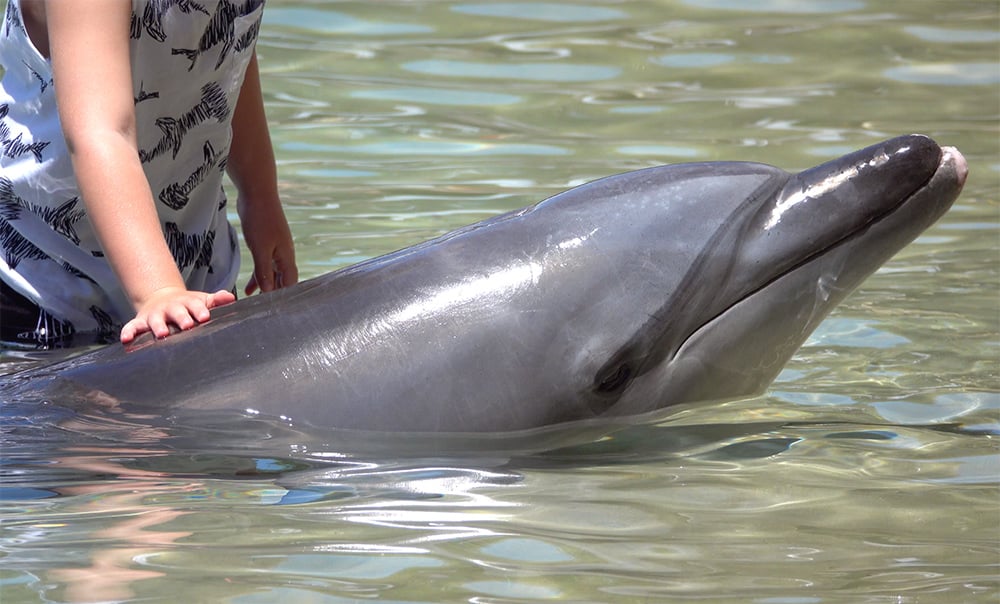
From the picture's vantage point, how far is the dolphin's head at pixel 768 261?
4.11 m

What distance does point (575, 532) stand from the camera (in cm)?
329

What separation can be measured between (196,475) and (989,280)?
3.89 meters

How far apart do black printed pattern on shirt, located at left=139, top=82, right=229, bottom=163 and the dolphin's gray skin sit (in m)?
0.96

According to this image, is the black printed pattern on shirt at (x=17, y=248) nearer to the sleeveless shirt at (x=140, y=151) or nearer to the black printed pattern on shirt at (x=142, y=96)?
the sleeveless shirt at (x=140, y=151)

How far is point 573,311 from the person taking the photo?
4.07 metres

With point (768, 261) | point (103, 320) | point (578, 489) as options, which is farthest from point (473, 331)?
point (103, 320)

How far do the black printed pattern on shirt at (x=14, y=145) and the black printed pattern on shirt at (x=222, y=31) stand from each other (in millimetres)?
544

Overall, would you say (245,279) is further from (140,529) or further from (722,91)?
(722,91)

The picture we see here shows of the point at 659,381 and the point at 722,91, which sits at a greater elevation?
the point at 722,91

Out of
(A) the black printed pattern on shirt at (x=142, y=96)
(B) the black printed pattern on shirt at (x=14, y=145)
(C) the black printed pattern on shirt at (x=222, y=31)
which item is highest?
(C) the black printed pattern on shirt at (x=222, y=31)

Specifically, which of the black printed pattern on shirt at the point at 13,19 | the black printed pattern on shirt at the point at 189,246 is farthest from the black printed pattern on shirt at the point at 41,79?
the black printed pattern on shirt at the point at 189,246

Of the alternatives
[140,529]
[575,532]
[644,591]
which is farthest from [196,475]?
[644,591]

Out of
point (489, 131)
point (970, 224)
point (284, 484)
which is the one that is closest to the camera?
point (284, 484)

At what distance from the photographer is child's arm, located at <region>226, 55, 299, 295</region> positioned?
570 centimetres
